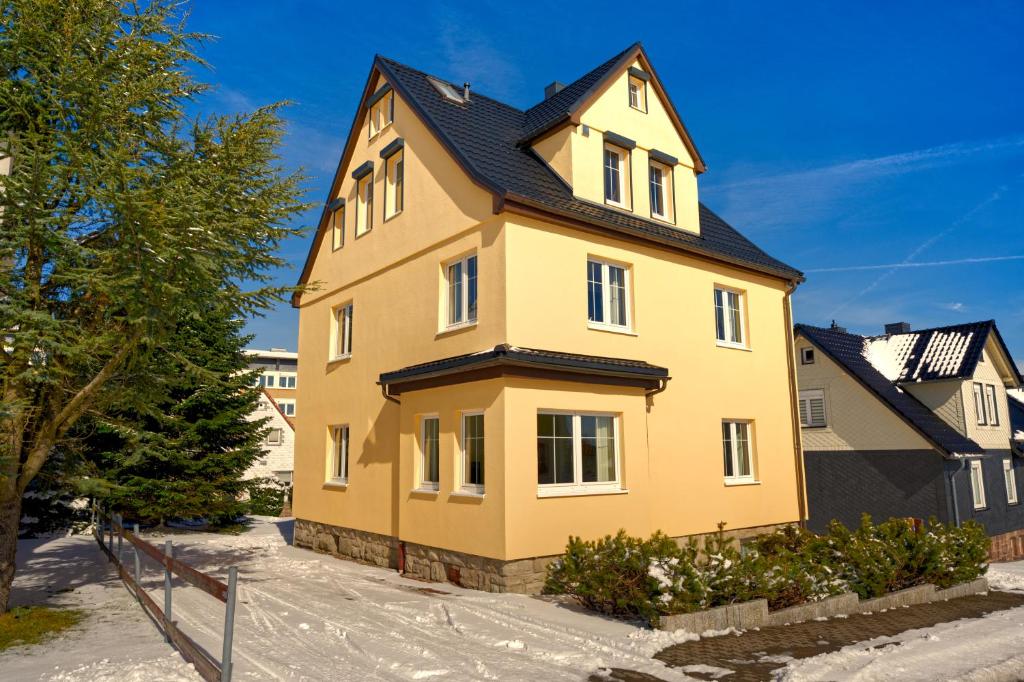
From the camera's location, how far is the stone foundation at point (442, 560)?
11227 millimetres

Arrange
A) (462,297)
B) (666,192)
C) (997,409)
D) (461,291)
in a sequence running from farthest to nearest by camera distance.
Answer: (997,409)
(666,192)
(461,291)
(462,297)

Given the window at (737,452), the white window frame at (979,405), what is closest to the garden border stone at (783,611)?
the window at (737,452)

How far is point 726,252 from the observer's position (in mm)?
16391

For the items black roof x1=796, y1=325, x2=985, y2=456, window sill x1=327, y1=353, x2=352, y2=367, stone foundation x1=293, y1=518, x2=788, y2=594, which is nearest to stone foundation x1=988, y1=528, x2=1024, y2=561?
black roof x1=796, y1=325, x2=985, y2=456

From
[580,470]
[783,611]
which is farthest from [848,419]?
[783,611]

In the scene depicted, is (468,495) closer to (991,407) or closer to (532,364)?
(532,364)

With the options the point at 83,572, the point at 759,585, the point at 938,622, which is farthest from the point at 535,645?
the point at 83,572

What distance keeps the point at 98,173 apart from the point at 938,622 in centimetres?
1350

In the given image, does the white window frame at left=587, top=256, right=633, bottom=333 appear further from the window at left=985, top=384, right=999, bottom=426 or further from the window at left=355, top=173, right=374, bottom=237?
the window at left=985, top=384, right=999, bottom=426

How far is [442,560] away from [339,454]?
20.3 ft

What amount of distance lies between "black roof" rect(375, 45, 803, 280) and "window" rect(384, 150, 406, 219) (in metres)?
1.53

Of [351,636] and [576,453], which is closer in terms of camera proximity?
[351,636]

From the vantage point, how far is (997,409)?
2695 cm

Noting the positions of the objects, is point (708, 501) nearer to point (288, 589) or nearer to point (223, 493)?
point (288, 589)
